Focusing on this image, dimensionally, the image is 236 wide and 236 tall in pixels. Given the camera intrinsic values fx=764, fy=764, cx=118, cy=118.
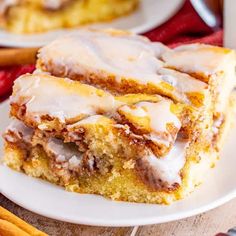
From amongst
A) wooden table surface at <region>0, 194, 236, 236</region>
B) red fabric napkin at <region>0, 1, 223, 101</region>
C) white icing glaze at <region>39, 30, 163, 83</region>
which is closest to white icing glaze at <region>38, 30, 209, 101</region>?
white icing glaze at <region>39, 30, 163, 83</region>

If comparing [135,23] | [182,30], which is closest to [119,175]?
[182,30]

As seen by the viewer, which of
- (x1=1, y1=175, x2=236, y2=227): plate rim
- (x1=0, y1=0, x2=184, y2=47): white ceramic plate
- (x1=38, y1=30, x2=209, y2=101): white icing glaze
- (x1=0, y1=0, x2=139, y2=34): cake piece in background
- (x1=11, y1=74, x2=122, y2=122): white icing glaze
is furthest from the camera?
(x1=0, y1=0, x2=139, y2=34): cake piece in background

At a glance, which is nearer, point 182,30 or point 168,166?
point 168,166

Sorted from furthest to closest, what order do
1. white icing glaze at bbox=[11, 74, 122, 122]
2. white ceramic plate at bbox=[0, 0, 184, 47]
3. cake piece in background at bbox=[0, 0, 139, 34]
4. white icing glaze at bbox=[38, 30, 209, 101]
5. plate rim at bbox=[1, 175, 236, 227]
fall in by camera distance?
cake piece in background at bbox=[0, 0, 139, 34] → white ceramic plate at bbox=[0, 0, 184, 47] → white icing glaze at bbox=[38, 30, 209, 101] → white icing glaze at bbox=[11, 74, 122, 122] → plate rim at bbox=[1, 175, 236, 227]

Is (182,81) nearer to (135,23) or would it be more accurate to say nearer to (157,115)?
(157,115)

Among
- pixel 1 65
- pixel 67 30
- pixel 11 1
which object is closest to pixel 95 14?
pixel 67 30

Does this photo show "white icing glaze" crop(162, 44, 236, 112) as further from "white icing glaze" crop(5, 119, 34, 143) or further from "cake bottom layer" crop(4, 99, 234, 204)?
"white icing glaze" crop(5, 119, 34, 143)

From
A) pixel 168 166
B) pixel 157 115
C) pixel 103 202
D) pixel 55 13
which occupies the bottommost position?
pixel 55 13
